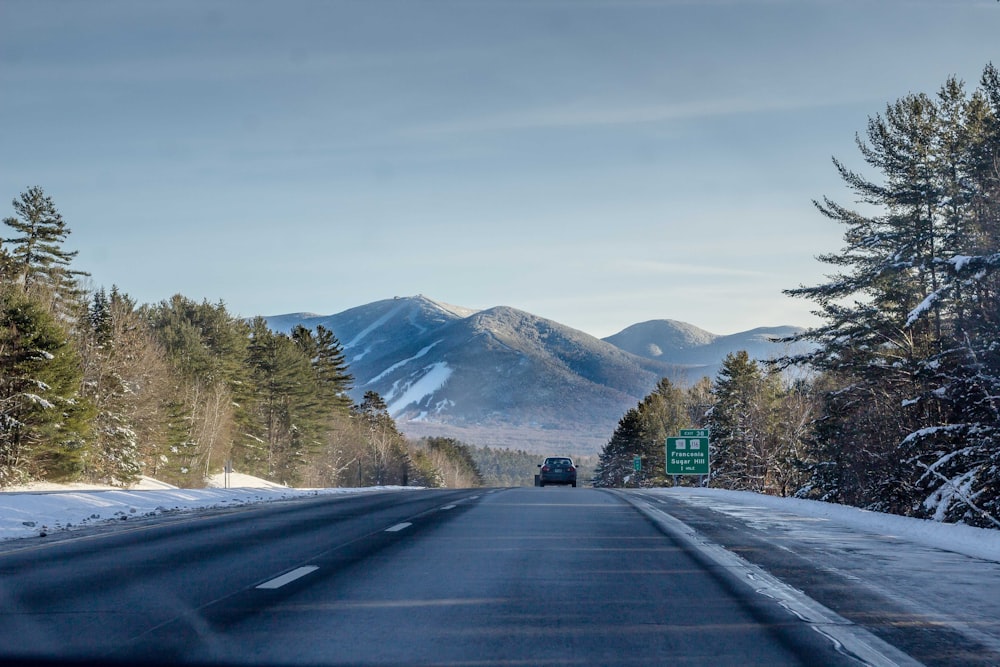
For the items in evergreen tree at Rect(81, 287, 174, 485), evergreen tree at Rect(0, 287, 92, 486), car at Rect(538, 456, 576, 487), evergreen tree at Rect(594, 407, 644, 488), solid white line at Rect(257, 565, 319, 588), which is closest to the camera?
solid white line at Rect(257, 565, 319, 588)

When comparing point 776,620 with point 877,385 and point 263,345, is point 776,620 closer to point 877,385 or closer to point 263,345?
point 877,385

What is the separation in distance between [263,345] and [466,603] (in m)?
87.7

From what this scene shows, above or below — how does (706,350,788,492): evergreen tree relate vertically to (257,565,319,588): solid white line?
above

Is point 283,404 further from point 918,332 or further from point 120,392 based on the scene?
point 918,332

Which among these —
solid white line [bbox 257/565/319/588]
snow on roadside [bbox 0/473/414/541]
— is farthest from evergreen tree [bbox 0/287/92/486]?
solid white line [bbox 257/565/319/588]

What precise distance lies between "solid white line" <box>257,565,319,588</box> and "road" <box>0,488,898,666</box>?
25mm

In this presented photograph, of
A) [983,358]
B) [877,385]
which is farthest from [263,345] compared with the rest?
[983,358]

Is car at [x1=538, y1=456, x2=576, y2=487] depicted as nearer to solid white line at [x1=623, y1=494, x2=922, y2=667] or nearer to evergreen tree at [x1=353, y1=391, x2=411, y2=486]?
solid white line at [x1=623, y1=494, x2=922, y2=667]

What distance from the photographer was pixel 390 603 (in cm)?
715

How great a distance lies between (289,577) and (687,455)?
135 feet

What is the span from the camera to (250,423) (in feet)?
295

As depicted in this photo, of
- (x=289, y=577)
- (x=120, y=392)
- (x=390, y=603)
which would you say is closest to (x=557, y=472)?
(x=120, y=392)

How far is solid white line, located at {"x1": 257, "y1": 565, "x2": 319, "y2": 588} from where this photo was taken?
8.12m

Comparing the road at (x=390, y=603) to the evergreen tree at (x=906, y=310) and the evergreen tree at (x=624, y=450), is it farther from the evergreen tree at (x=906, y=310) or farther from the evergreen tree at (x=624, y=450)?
the evergreen tree at (x=624, y=450)
